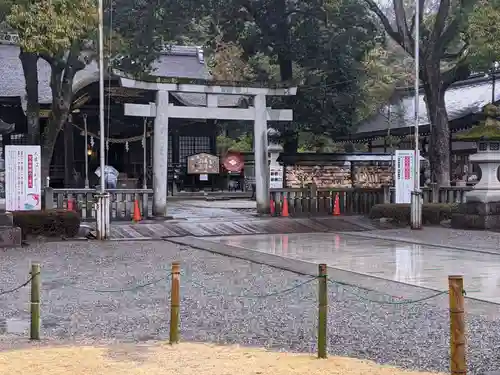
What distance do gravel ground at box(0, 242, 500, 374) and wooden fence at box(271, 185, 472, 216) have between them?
9.88 meters

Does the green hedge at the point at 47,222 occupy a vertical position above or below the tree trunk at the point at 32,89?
below

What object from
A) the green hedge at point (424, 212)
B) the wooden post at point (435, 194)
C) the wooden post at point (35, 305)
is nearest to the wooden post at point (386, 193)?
the wooden post at point (435, 194)

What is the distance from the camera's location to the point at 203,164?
3275 cm

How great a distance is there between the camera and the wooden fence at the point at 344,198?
69.7 feet

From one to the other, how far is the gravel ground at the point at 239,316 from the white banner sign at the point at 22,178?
408 centimetres

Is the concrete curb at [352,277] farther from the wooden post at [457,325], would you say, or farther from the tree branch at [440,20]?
the tree branch at [440,20]

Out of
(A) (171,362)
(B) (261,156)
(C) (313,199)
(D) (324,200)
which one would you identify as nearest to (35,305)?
(A) (171,362)

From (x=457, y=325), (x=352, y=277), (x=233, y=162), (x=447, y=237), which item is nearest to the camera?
(x=457, y=325)

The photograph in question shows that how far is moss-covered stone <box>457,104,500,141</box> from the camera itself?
18.6 metres

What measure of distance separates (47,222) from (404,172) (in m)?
9.99

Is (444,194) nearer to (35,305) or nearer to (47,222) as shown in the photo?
(47,222)

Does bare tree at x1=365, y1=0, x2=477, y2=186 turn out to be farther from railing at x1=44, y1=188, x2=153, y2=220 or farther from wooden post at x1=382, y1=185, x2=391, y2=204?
railing at x1=44, y1=188, x2=153, y2=220

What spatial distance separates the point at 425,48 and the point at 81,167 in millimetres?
16628

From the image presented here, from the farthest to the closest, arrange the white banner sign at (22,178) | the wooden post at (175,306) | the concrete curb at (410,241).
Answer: the white banner sign at (22,178), the concrete curb at (410,241), the wooden post at (175,306)
